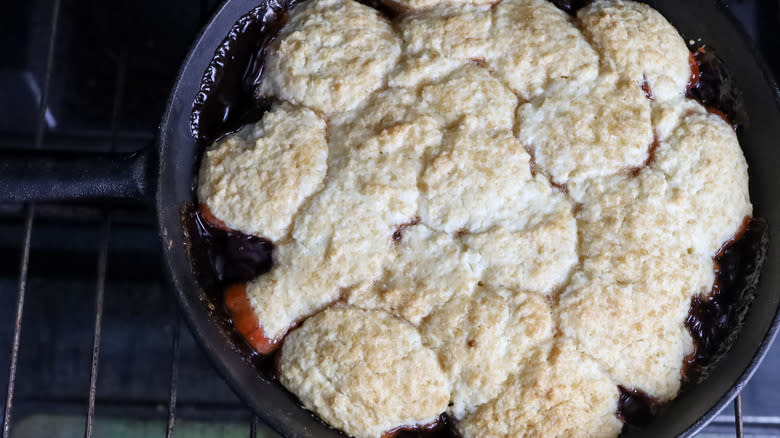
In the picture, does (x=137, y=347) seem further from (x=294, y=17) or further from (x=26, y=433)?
(x=294, y=17)

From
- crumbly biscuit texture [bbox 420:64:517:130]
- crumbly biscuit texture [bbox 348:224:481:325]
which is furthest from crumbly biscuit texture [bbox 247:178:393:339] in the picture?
crumbly biscuit texture [bbox 420:64:517:130]

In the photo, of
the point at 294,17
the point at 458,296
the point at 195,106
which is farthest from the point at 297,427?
the point at 294,17

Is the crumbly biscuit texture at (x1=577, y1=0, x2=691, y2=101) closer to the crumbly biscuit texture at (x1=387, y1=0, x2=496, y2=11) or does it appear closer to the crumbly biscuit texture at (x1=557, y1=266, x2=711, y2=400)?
the crumbly biscuit texture at (x1=387, y1=0, x2=496, y2=11)

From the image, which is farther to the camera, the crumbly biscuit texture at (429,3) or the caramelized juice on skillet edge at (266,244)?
the crumbly biscuit texture at (429,3)

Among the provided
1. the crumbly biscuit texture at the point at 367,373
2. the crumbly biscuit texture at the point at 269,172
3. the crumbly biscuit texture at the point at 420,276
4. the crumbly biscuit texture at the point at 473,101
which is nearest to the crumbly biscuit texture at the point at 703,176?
the crumbly biscuit texture at the point at 473,101

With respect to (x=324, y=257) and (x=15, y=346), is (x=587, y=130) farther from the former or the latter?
(x=15, y=346)

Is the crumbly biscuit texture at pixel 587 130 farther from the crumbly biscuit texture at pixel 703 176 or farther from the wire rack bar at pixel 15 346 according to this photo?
the wire rack bar at pixel 15 346
